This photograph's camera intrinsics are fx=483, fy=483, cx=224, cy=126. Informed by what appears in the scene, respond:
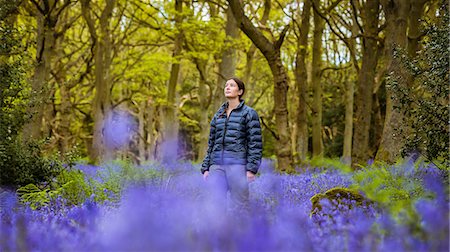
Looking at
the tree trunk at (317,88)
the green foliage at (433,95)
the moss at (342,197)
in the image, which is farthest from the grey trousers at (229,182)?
the tree trunk at (317,88)

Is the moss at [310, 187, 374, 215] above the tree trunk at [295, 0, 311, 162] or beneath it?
beneath

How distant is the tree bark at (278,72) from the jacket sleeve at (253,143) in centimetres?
449

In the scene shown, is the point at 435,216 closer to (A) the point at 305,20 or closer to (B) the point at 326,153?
(A) the point at 305,20

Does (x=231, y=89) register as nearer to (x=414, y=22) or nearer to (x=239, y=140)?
(x=239, y=140)

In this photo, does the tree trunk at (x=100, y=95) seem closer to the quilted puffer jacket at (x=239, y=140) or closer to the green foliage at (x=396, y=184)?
the quilted puffer jacket at (x=239, y=140)

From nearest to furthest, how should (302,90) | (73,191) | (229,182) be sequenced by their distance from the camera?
(229,182), (73,191), (302,90)

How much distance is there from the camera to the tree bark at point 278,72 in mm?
9469

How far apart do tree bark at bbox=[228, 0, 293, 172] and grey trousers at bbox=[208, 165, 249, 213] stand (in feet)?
15.7

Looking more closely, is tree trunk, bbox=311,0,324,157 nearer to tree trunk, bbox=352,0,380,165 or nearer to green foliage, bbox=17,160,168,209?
tree trunk, bbox=352,0,380,165

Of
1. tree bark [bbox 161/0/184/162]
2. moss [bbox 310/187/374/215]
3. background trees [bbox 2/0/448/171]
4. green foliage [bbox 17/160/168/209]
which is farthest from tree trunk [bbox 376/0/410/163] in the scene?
tree bark [bbox 161/0/184/162]

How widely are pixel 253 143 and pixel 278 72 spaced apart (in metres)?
4.96

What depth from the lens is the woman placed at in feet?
17.0

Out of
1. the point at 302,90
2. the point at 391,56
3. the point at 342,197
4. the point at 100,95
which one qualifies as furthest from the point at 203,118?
the point at 342,197

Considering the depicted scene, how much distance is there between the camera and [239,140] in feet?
17.5
